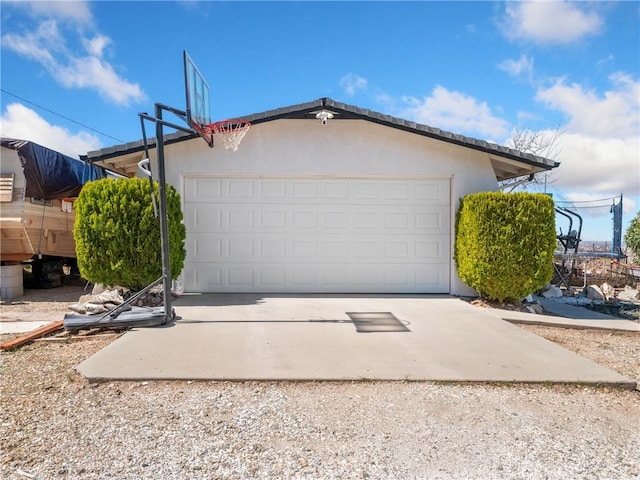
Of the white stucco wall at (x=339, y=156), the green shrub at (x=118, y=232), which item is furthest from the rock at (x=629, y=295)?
the green shrub at (x=118, y=232)

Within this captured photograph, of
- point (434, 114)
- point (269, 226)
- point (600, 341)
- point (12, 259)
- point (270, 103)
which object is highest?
point (434, 114)

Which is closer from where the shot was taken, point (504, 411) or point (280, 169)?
point (504, 411)

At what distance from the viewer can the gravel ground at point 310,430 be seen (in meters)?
2.24

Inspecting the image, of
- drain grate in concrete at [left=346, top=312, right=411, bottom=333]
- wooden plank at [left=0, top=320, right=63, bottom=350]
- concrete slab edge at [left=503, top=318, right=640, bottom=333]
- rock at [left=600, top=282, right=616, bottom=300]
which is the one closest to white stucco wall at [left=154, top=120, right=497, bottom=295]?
concrete slab edge at [left=503, top=318, right=640, bottom=333]

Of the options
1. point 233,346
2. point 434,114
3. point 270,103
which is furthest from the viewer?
point 434,114

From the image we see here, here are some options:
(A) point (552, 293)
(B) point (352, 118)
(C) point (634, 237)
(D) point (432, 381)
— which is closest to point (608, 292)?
(A) point (552, 293)

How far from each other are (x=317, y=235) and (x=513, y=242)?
11.5 feet

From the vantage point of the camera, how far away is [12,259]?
890cm

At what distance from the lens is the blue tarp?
8609mm

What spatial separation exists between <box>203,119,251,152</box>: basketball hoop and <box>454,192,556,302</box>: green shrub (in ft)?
14.2

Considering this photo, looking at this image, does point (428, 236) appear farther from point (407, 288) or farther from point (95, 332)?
point (95, 332)

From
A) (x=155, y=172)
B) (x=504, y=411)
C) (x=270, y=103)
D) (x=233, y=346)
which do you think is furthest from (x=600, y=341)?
(x=155, y=172)

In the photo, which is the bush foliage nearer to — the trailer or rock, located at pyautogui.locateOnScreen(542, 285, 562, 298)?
rock, located at pyautogui.locateOnScreen(542, 285, 562, 298)

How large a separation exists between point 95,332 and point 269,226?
360cm
